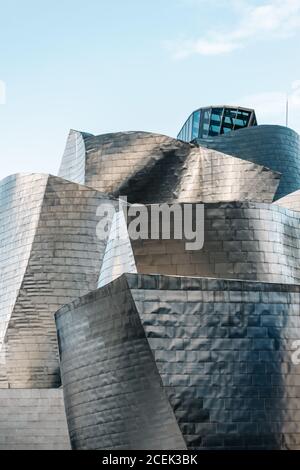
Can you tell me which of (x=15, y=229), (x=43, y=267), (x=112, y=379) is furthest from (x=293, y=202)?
(x=112, y=379)

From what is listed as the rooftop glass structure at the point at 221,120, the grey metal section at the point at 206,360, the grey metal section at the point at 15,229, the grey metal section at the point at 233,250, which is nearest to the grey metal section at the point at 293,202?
the grey metal section at the point at 233,250

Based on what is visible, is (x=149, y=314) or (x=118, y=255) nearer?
(x=149, y=314)

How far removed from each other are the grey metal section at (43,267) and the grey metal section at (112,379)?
563 cm

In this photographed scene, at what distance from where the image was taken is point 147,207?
31969 mm

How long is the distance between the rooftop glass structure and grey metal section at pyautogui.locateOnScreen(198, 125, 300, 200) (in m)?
17.2

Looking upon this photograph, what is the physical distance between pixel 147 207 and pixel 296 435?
655 cm

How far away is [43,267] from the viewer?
38.8 metres

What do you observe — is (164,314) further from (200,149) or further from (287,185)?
(287,185)

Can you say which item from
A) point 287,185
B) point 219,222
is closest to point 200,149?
point 287,185

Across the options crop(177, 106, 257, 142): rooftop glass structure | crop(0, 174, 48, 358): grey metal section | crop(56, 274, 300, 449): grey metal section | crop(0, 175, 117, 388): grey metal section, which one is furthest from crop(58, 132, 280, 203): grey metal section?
crop(177, 106, 257, 142): rooftop glass structure

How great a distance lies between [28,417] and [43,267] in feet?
14.7

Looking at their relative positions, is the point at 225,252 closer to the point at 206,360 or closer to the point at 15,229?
the point at 206,360

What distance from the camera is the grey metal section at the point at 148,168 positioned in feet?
134

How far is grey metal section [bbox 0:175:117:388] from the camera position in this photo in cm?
3847
